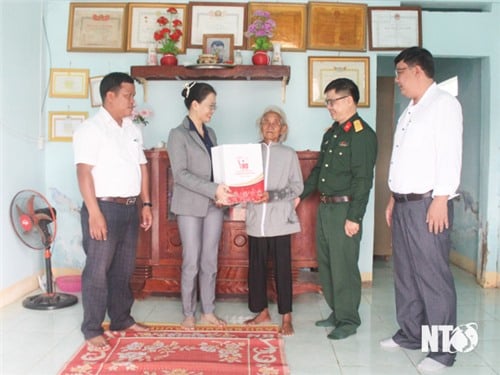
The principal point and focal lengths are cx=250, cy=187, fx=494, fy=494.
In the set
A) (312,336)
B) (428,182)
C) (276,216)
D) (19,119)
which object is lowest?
(312,336)

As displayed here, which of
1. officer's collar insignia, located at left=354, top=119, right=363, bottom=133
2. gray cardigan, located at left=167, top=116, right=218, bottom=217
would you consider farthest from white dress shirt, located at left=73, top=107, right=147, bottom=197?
officer's collar insignia, located at left=354, top=119, right=363, bottom=133

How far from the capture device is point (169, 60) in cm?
416

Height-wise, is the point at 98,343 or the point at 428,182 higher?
the point at 428,182

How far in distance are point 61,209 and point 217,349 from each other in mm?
2383

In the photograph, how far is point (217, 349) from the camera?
2848mm

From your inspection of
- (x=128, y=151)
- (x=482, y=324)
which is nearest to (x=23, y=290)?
(x=128, y=151)

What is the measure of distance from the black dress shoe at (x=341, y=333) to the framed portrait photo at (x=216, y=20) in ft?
8.44

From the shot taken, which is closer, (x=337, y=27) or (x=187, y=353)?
(x=187, y=353)

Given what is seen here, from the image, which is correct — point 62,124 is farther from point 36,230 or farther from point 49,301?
point 49,301

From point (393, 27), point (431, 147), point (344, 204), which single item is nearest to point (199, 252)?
point (344, 204)

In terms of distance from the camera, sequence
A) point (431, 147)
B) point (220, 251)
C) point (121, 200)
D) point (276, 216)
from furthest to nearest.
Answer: point (220, 251) < point (276, 216) < point (121, 200) < point (431, 147)

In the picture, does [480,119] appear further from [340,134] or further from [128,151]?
[128,151]

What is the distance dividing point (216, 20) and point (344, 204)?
2241 mm

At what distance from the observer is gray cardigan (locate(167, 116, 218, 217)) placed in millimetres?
3045
